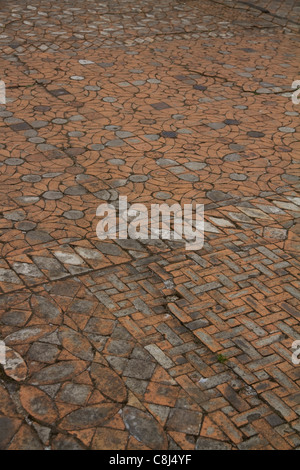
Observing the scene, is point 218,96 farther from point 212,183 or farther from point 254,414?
point 254,414

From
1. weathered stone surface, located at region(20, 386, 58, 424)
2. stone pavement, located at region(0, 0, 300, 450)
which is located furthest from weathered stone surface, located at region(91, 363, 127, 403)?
weathered stone surface, located at region(20, 386, 58, 424)

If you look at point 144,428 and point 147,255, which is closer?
point 144,428

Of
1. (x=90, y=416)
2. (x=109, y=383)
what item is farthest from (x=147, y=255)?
(x=90, y=416)

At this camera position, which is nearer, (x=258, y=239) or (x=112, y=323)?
(x=112, y=323)

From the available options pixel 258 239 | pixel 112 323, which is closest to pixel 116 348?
pixel 112 323

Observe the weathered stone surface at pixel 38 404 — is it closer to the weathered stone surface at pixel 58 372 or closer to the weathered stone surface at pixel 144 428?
the weathered stone surface at pixel 58 372

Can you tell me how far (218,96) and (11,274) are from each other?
390 centimetres

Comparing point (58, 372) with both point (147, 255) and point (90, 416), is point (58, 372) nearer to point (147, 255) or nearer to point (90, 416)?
point (90, 416)

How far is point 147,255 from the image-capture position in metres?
4.54

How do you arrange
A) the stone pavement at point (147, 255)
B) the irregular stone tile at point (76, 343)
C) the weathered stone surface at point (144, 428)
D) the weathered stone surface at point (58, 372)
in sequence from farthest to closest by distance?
1. the irregular stone tile at point (76, 343)
2. the weathered stone surface at point (58, 372)
3. the stone pavement at point (147, 255)
4. the weathered stone surface at point (144, 428)

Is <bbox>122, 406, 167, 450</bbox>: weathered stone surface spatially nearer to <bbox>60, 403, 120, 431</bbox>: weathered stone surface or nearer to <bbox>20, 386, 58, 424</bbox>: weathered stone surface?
<bbox>60, 403, 120, 431</bbox>: weathered stone surface

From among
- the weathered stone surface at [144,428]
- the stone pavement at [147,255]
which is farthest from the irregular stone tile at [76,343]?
the weathered stone surface at [144,428]

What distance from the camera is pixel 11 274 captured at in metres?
4.25

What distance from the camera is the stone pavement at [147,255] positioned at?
3.32m
